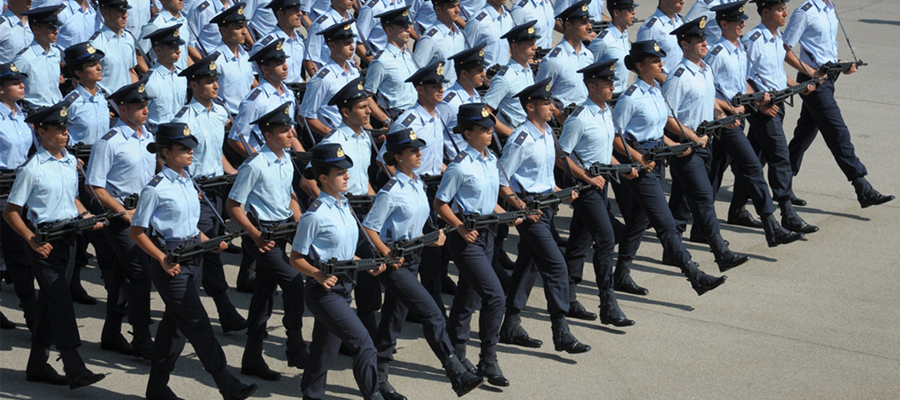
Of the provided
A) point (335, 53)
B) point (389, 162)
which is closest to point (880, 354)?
point (389, 162)

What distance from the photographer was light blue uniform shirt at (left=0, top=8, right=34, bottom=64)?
1106 cm

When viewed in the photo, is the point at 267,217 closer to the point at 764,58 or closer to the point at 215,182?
the point at 215,182

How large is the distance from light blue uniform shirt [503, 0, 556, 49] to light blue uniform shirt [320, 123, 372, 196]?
4.02 metres

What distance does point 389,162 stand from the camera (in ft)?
27.3

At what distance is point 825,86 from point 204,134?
5.94m

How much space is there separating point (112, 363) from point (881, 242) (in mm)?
6895

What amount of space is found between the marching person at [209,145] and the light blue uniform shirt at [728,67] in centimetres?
436

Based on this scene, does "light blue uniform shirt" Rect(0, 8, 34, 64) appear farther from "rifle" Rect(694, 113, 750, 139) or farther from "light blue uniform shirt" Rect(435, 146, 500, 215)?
"rifle" Rect(694, 113, 750, 139)

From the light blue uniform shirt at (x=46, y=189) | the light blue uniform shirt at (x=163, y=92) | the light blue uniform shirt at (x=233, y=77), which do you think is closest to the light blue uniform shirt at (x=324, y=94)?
the light blue uniform shirt at (x=233, y=77)

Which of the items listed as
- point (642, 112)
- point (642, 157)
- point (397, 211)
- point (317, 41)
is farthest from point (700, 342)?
point (317, 41)

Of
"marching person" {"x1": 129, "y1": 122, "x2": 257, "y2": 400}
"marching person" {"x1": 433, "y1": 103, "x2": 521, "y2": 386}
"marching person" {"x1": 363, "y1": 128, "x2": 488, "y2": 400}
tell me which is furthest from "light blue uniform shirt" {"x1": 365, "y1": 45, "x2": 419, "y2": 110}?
"marching person" {"x1": 129, "y1": 122, "x2": 257, "y2": 400}

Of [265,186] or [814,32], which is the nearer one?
[265,186]

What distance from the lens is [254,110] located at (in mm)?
9797

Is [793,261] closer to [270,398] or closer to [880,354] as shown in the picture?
[880,354]
